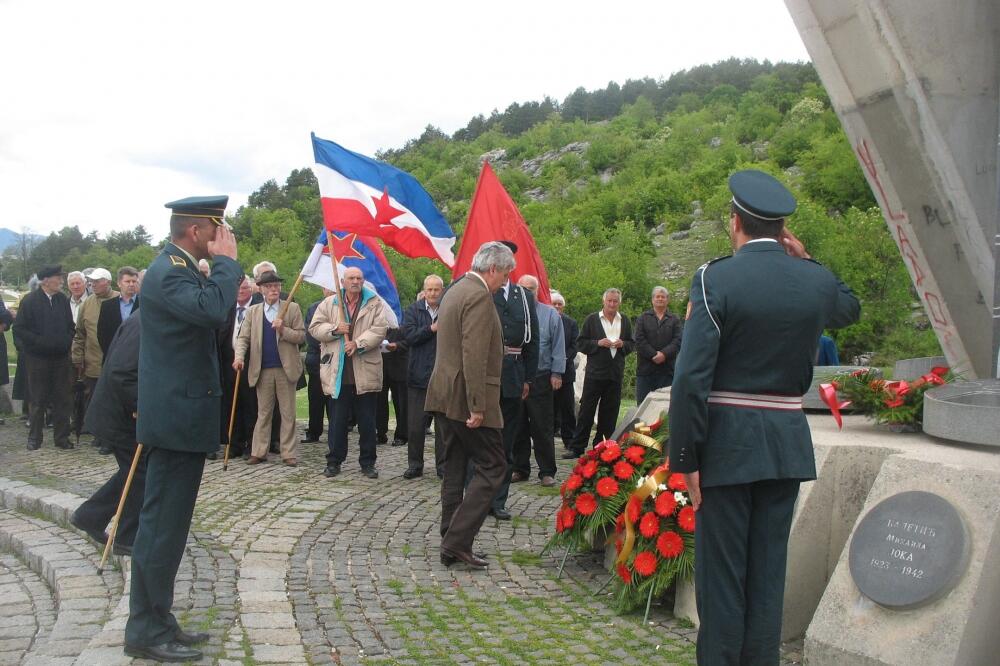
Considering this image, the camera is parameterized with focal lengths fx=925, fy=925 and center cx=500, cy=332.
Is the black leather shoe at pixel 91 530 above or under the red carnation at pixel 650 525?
above

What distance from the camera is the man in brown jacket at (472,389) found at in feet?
18.8

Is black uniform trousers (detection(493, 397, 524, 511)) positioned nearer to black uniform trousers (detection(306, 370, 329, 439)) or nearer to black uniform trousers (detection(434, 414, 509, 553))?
black uniform trousers (detection(434, 414, 509, 553))

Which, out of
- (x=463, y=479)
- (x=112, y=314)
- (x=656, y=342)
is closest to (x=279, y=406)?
(x=112, y=314)

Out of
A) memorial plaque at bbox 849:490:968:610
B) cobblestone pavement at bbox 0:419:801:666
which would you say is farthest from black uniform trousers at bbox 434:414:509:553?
memorial plaque at bbox 849:490:968:610

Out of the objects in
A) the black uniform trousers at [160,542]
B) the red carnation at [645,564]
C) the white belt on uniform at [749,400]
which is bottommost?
the red carnation at [645,564]

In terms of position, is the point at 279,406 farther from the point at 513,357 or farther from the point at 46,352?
the point at 513,357

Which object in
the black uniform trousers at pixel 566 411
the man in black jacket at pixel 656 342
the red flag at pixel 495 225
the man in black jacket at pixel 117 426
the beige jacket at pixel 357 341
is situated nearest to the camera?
the man in black jacket at pixel 117 426

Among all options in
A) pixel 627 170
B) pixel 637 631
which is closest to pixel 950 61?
pixel 637 631

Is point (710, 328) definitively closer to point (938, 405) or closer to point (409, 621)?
point (938, 405)

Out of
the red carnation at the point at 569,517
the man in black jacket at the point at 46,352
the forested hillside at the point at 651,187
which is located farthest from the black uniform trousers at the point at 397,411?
the forested hillside at the point at 651,187

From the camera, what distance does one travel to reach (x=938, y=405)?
15.1ft

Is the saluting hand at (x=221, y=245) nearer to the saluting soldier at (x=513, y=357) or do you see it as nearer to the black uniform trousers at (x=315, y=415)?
the saluting soldier at (x=513, y=357)

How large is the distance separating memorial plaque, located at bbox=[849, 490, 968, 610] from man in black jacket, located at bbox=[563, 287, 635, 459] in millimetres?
6181

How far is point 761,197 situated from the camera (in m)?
3.34
